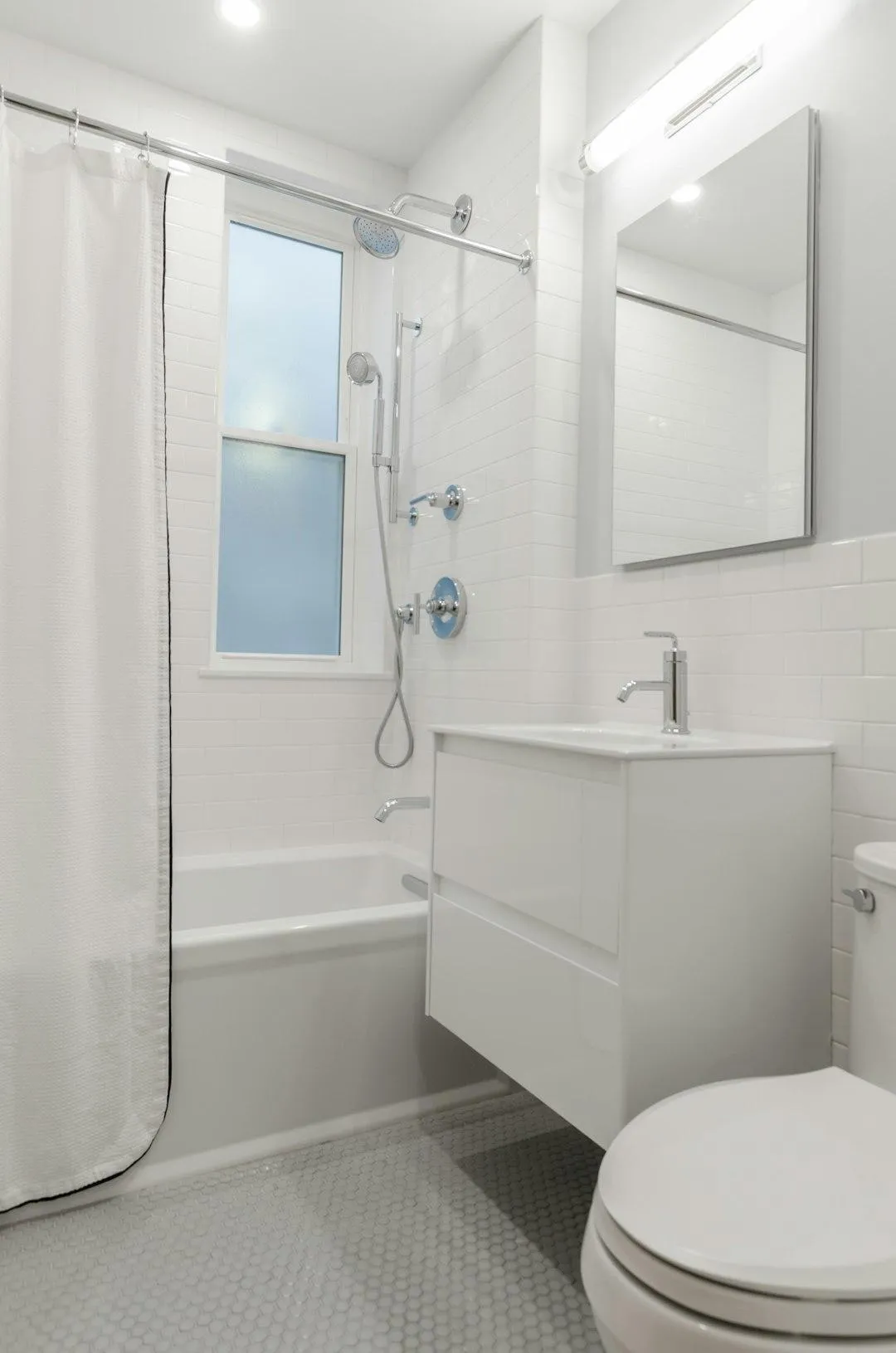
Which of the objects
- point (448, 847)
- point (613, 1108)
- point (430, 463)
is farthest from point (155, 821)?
point (430, 463)

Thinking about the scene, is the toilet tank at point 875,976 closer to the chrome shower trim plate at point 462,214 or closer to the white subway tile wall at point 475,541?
the white subway tile wall at point 475,541

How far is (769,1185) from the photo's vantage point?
0.87m

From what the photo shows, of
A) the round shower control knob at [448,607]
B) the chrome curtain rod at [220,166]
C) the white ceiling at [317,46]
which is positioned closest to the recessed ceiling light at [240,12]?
the white ceiling at [317,46]

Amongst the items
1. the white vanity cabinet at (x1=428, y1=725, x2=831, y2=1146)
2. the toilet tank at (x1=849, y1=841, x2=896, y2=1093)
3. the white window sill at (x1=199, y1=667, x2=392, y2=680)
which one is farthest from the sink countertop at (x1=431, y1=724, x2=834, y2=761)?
the white window sill at (x1=199, y1=667, x2=392, y2=680)

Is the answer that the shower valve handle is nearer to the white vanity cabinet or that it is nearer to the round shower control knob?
the round shower control knob

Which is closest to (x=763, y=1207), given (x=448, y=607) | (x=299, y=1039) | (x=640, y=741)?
(x=640, y=741)

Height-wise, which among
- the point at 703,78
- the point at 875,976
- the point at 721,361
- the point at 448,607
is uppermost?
the point at 703,78

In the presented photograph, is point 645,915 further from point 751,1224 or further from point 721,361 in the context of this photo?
point 721,361

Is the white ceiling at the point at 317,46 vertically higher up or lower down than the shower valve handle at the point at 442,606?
higher up

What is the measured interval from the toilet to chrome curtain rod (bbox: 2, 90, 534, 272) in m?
1.88

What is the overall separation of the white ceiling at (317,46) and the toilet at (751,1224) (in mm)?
2501

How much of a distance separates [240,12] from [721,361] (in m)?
1.61

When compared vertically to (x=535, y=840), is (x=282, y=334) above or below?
above

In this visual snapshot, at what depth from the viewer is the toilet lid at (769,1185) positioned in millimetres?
759
